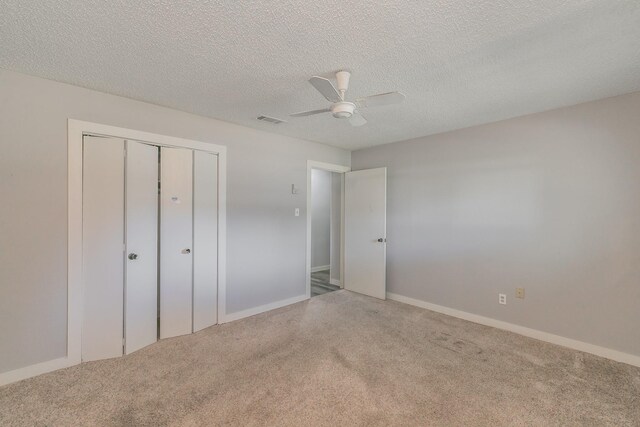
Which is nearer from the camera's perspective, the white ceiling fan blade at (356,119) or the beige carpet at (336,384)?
the beige carpet at (336,384)

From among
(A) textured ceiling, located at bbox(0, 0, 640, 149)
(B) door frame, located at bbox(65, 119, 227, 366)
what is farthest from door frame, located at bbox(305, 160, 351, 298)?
(B) door frame, located at bbox(65, 119, 227, 366)

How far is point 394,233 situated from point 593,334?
7.78 feet

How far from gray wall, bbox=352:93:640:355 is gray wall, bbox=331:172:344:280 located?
1321 millimetres

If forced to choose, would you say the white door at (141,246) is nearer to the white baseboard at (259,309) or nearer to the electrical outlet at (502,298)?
the white baseboard at (259,309)

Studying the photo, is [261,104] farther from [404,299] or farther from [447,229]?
[404,299]

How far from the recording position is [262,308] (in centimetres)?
369

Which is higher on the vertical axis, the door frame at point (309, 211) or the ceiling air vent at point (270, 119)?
the ceiling air vent at point (270, 119)

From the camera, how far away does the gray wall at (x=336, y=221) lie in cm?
512

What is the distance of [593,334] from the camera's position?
265cm

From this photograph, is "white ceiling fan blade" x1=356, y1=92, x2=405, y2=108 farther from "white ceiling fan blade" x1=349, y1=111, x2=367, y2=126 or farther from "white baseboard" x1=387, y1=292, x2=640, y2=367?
"white baseboard" x1=387, y1=292, x2=640, y2=367

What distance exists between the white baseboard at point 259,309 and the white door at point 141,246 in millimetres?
800

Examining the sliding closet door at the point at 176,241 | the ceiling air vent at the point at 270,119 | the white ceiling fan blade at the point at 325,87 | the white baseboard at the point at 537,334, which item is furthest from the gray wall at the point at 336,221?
the white ceiling fan blade at the point at 325,87

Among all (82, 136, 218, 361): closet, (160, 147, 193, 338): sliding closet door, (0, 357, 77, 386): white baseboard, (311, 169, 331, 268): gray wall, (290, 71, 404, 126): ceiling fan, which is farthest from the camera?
(311, 169, 331, 268): gray wall

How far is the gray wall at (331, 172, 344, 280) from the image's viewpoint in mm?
5117
